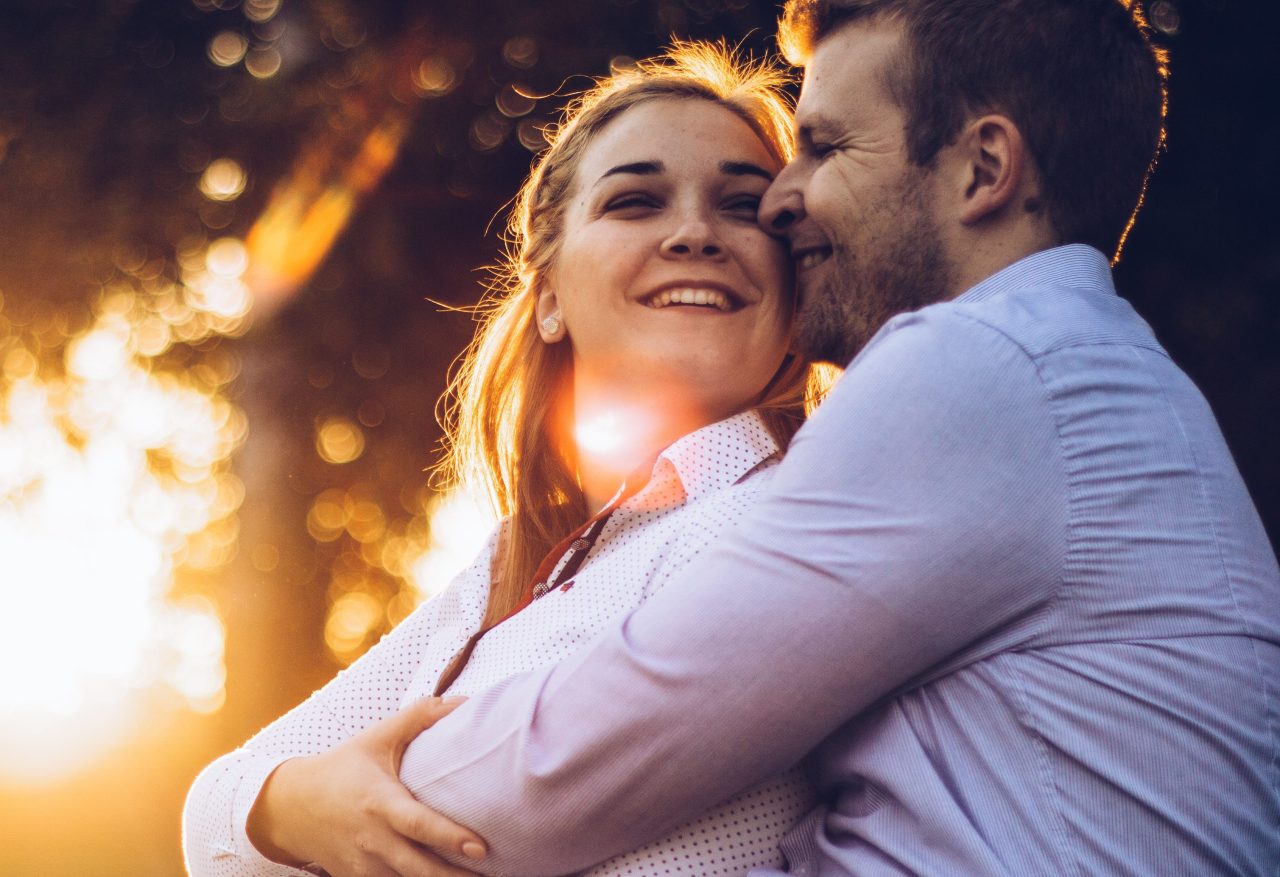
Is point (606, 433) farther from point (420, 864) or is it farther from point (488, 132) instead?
point (488, 132)

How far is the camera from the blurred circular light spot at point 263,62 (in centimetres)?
690

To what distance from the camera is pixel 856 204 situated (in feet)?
7.89

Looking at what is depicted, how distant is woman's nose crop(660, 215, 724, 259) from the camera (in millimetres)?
2729

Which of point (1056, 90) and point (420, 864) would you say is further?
point (1056, 90)

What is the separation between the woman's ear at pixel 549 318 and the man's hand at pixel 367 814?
1.35m

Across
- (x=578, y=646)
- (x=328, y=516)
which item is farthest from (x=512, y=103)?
(x=578, y=646)

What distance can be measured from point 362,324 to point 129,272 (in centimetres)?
159

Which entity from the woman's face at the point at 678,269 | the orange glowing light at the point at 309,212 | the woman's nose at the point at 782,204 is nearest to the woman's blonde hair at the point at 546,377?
the woman's face at the point at 678,269

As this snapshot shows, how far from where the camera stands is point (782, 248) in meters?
2.82

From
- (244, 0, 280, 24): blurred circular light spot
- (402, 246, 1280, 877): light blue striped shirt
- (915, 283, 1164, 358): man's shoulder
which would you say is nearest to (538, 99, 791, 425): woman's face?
(915, 283, 1164, 358): man's shoulder

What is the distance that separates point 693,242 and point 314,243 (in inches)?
194

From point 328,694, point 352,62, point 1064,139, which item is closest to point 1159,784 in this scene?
point 1064,139

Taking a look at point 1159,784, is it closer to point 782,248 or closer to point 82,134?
point 782,248

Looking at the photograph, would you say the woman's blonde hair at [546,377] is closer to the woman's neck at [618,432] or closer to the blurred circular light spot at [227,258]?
the woman's neck at [618,432]
